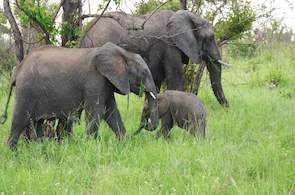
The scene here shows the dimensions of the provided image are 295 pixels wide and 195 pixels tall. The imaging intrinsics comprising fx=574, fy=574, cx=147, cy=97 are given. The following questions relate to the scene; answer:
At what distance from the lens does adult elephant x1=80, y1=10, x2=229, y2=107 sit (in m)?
8.64

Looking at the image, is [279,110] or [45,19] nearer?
[45,19]

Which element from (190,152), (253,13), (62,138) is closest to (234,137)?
(190,152)

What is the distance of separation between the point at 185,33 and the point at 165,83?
99 centimetres

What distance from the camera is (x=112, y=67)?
21.5 feet

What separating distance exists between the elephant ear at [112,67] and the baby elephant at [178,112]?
673 mm

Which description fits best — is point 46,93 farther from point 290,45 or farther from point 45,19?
point 290,45

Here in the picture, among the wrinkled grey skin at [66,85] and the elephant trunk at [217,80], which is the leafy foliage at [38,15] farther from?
the elephant trunk at [217,80]

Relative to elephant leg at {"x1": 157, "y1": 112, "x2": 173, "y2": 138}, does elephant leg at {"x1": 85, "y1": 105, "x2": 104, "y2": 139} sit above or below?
above

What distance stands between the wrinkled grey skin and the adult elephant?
1.80 metres

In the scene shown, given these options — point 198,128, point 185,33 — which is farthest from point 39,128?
point 185,33

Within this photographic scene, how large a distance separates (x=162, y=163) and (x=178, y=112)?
190 centimetres

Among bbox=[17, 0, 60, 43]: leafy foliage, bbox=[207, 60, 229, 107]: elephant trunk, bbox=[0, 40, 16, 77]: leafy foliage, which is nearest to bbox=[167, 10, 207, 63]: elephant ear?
bbox=[207, 60, 229, 107]: elephant trunk

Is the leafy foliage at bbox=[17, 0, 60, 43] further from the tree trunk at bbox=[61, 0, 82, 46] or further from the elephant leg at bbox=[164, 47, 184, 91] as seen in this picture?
the elephant leg at bbox=[164, 47, 184, 91]

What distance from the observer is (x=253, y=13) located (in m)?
10.4
